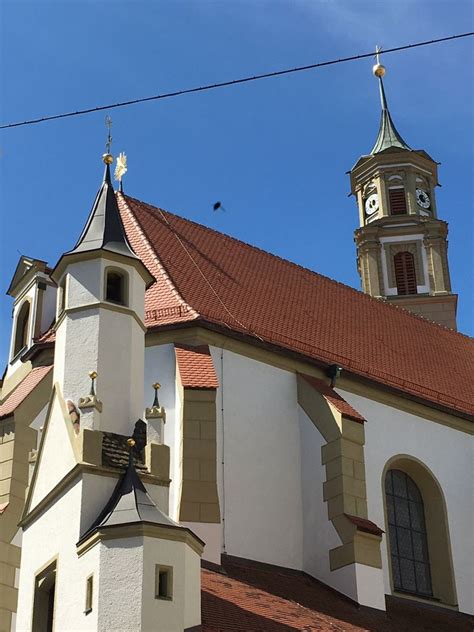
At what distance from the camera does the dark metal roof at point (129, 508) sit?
13227 millimetres

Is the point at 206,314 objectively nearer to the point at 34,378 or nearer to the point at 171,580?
the point at 34,378

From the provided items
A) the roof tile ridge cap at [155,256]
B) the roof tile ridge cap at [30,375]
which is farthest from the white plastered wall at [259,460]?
the roof tile ridge cap at [30,375]

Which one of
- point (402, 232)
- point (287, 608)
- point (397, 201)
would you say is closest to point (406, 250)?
point (402, 232)

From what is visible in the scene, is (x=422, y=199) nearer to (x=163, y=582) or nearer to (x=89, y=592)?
(x=163, y=582)

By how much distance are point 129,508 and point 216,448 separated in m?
3.89

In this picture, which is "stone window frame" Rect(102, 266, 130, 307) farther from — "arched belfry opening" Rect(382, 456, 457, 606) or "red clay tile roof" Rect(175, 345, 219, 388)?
"arched belfry opening" Rect(382, 456, 457, 606)

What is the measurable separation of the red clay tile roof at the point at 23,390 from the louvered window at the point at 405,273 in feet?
52.9

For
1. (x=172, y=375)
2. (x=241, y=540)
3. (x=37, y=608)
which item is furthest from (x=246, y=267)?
(x=37, y=608)

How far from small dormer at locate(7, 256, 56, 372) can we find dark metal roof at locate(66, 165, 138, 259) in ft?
11.2

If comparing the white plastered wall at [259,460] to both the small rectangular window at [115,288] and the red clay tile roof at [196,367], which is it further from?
the small rectangular window at [115,288]

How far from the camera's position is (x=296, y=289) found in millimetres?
23734

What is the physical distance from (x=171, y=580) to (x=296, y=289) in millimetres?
11590

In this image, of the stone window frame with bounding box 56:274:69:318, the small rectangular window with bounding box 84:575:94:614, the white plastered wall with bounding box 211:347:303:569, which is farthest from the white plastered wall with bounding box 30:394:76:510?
the white plastered wall with bounding box 211:347:303:569

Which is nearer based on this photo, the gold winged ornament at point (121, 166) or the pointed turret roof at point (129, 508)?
the pointed turret roof at point (129, 508)
